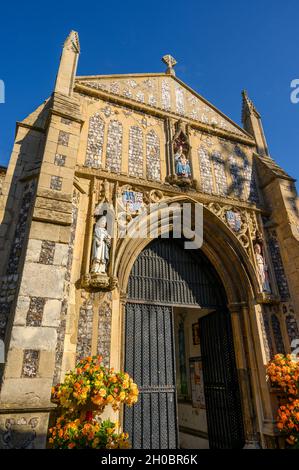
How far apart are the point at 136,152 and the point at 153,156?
0.53 meters

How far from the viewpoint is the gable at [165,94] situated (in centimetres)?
868

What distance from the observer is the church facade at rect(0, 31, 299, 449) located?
4480mm

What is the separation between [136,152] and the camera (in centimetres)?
782

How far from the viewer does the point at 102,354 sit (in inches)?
201

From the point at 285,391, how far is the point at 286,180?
5.87 metres

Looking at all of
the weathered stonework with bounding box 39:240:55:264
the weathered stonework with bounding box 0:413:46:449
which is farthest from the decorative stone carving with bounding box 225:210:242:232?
the weathered stonework with bounding box 0:413:46:449

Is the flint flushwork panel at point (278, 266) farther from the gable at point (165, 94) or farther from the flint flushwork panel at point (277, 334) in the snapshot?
the gable at point (165, 94)

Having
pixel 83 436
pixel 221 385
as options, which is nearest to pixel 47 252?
pixel 83 436

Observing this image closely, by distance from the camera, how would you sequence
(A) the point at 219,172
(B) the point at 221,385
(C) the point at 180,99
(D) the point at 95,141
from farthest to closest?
(C) the point at 180,99
(A) the point at 219,172
(D) the point at 95,141
(B) the point at 221,385

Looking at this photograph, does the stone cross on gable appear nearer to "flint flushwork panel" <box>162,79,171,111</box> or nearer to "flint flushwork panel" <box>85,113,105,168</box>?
"flint flushwork panel" <box>162,79,171,111</box>

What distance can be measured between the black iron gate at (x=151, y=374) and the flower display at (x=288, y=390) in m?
2.07

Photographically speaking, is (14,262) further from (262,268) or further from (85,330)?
(262,268)

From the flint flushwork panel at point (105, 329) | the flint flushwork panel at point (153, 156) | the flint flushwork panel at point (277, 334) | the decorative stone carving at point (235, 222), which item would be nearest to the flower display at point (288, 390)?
the flint flushwork panel at point (277, 334)

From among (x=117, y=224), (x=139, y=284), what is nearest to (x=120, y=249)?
(x=117, y=224)
